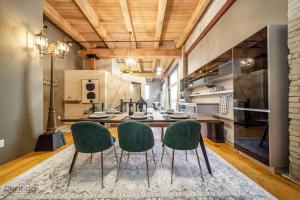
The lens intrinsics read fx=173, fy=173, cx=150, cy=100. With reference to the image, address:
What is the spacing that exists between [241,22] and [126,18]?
294 cm

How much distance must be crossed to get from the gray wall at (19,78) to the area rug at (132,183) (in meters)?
0.84

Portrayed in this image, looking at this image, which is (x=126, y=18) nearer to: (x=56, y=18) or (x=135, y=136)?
(x=56, y=18)

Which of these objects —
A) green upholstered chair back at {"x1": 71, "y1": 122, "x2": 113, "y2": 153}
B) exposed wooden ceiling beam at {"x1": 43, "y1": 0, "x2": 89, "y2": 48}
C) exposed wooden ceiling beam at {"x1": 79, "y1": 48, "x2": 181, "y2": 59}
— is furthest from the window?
green upholstered chair back at {"x1": 71, "y1": 122, "x2": 113, "y2": 153}

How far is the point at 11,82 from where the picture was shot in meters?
2.89

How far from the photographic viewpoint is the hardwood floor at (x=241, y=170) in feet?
6.01

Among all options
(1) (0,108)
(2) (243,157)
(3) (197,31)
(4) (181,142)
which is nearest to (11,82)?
(1) (0,108)

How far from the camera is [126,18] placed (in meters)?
4.77

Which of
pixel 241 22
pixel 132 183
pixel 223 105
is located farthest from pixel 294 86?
pixel 132 183

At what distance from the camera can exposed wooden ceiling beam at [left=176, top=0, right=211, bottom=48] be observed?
164 inches

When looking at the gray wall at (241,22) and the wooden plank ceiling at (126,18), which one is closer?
the gray wall at (241,22)

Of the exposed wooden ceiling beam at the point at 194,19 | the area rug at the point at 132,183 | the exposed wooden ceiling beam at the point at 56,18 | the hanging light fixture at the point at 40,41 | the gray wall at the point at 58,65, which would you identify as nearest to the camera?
the area rug at the point at 132,183

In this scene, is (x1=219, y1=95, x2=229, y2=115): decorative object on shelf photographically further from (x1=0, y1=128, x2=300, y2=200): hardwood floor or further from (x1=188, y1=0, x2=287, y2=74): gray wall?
(x1=188, y1=0, x2=287, y2=74): gray wall

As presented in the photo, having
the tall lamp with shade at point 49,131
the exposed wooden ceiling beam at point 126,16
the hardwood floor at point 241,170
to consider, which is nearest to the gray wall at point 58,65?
the tall lamp with shade at point 49,131

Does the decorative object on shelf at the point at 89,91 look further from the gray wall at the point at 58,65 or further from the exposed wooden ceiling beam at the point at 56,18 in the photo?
the exposed wooden ceiling beam at the point at 56,18
